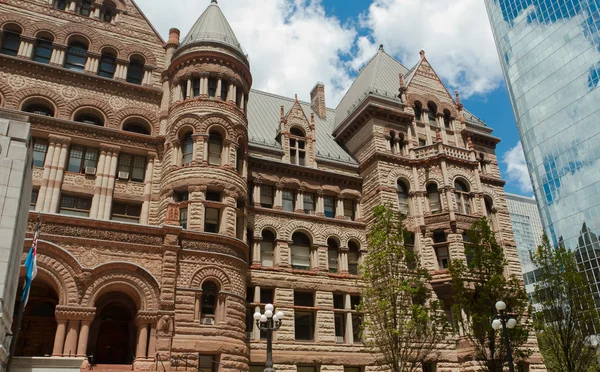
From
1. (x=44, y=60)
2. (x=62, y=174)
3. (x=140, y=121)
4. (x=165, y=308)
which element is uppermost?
(x=44, y=60)

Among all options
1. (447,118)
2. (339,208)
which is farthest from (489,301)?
(447,118)

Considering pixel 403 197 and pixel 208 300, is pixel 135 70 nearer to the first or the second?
pixel 208 300

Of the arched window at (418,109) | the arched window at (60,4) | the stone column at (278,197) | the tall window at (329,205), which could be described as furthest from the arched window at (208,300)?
the arched window at (418,109)

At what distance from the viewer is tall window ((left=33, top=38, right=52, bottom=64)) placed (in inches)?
1169

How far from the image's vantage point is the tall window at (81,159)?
90.4ft

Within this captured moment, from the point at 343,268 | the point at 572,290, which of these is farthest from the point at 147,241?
the point at 572,290

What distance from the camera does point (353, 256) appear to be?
32.7m

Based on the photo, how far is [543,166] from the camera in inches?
3000

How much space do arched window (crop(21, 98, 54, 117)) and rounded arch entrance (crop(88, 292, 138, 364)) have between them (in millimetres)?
11515

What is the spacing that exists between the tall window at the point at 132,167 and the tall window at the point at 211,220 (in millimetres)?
4696

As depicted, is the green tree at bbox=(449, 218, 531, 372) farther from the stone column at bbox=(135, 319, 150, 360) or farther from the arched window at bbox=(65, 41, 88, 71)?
the arched window at bbox=(65, 41, 88, 71)

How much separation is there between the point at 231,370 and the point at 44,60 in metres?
20.5

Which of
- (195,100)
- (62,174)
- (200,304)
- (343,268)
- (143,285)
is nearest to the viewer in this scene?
(143,285)

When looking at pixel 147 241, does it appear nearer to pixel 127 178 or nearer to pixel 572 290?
pixel 127 178
